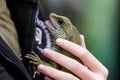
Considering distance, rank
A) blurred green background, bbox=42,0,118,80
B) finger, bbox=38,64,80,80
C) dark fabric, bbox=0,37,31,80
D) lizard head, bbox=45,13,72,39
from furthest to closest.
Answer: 1. blurred green background, bbox=42,0,118,80
2. lizard head, bbox=45,13,72,39
3. finger, bbox=38,64,80,80
4. dark fabric, bbox=0,37,31,80

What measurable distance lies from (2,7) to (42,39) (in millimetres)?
220

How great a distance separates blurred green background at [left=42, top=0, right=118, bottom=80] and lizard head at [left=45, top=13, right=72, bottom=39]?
1601mm

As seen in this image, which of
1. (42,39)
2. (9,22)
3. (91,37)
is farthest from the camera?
(91,37)

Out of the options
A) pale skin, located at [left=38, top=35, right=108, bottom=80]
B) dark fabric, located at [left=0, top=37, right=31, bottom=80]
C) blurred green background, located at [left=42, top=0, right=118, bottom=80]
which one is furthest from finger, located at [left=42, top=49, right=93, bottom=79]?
blurred green background, located at [left=42, top=0, right=118, bottom=80]

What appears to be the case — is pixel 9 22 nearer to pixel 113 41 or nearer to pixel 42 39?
pixel 42 39

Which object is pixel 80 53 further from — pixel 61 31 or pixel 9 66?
pixel 9 66

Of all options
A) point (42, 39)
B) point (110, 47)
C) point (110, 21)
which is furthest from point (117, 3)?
point (42, 39)

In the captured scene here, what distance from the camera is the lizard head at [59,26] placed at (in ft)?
4.15

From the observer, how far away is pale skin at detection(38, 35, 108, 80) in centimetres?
116

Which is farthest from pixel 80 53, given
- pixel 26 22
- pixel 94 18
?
pixel 94 18

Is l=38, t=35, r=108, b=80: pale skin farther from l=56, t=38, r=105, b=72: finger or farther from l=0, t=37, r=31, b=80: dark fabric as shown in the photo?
l=0, t=37, r=31, b=80: dark fabric

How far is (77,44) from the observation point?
1281 millimetres

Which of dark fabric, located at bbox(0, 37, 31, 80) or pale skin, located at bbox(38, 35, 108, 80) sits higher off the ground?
pale skin, located at bbox(38, 35, 108, 80)

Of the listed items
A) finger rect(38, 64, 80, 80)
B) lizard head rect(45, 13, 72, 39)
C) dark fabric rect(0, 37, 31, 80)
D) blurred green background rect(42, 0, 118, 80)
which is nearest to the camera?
dark fabric rect(0, 37, 31, 80)
